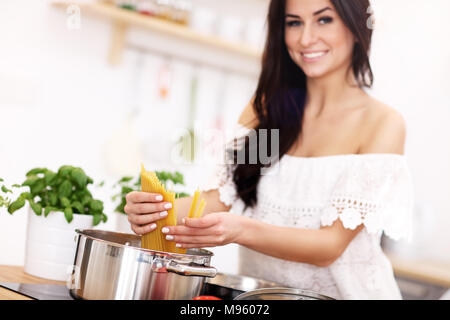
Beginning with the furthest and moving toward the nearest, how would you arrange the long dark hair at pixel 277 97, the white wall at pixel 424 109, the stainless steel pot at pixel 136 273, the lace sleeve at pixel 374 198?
1. the white wall at pixel 424 109
2. the long dark hair at pixel 277 97
3. the lace sleeve at pixel 374 198
4. the stainless steel pot at pixel 136 273

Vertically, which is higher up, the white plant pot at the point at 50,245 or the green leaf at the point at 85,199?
the green leaf at the point at 85,199

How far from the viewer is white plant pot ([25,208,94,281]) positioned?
0.68 meters

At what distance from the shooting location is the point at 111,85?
175 cm

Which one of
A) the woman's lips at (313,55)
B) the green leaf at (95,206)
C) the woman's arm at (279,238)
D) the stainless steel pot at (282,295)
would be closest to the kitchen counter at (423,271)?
the woman's arm at (279,238)

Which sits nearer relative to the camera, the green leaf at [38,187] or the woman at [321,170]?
the green leaf at [38,187]

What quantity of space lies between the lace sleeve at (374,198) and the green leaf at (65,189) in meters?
0.40

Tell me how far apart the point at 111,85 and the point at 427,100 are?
109cm

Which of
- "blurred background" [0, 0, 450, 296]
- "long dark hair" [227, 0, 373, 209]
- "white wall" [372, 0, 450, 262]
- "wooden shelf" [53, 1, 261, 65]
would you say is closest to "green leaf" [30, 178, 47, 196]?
"long dark hair" [227, 0, 373, 209]

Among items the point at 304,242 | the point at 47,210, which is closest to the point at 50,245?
the point at 47,210

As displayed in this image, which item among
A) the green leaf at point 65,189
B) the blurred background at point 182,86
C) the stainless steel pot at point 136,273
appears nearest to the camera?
the stainless steel pot at point 136,273

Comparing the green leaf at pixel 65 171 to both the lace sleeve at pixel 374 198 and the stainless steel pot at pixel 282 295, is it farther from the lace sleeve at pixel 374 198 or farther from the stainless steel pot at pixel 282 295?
the lace sleeve at pixel 374 198

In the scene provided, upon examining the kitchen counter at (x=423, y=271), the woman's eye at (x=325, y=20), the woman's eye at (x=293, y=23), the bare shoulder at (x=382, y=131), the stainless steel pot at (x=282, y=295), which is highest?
the woman's eye at (x=293, y=23)

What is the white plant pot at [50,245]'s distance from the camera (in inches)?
26.8

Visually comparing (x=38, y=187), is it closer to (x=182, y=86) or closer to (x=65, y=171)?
(x=65, y=171)
